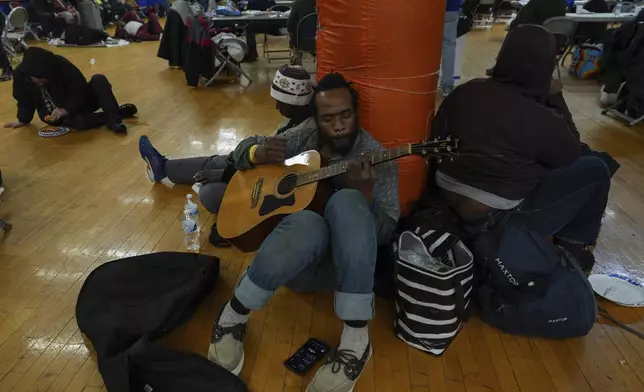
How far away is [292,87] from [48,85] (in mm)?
2650

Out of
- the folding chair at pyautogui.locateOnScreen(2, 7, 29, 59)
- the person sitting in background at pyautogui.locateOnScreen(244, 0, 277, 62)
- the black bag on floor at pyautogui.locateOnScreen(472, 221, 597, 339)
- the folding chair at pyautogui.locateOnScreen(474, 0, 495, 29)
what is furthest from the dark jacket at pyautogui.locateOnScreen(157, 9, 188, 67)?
the folding chair at pyautogui.locateOnScreen(474, 0, 495, 29)

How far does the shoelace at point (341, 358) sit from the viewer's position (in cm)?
162

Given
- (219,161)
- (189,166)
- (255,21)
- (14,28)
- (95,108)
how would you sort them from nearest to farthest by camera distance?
1. (219,161)
2. (189,166)
3. (95,108)
4. (255,21)
5. (14,28)

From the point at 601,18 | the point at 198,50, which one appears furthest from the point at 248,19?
the point at 601,18

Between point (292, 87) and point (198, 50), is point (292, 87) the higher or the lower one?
the higher one

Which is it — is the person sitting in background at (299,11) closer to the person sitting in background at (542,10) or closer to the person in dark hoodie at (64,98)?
the person in dark hoodie at (64,98)

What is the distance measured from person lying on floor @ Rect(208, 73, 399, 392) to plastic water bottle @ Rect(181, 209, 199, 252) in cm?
81

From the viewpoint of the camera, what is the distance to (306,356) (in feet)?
5.91

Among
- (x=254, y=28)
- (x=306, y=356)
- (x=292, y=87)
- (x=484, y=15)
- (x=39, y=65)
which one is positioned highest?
(x=292, y=87)

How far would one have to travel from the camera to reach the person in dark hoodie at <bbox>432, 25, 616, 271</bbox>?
187 centimetres

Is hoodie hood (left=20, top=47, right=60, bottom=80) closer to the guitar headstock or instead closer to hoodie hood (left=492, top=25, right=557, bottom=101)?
the guitar headstock

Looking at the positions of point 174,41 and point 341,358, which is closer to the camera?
point 341,358

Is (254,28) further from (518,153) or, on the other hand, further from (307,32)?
(518,153)

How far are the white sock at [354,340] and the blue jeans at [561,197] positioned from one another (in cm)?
69
